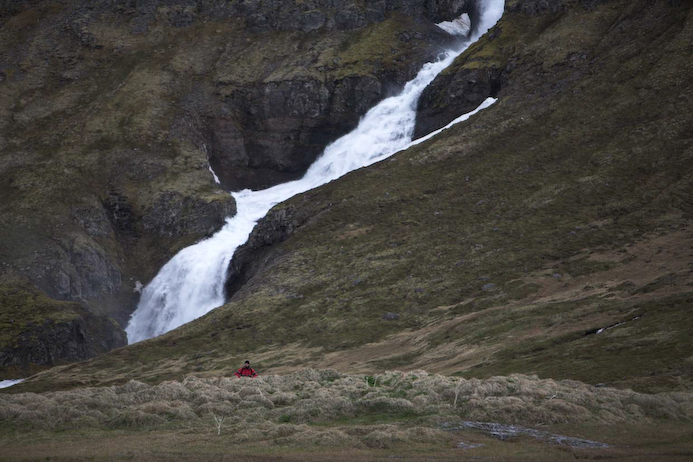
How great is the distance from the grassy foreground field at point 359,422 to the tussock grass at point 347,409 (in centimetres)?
6

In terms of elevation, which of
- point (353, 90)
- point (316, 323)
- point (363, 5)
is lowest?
point (316, 323)

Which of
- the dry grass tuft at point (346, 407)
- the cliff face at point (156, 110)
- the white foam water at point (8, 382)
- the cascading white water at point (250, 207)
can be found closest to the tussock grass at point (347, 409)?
the dry grass tuft at point (346, 407)

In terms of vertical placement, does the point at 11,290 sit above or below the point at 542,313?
above

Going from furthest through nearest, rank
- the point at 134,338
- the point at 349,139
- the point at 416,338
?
the point at 349,139, the point at 134,338, the point at 416,338

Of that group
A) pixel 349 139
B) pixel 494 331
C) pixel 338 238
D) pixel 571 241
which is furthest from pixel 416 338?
pixel 349 139

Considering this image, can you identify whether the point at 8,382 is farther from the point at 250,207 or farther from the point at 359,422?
the point at 359,422

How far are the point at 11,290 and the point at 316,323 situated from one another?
42952 millimetres

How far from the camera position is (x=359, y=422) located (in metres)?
31.0

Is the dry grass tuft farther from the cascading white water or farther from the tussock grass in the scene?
the cascading white water

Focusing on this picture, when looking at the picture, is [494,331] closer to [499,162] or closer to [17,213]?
[499,162]

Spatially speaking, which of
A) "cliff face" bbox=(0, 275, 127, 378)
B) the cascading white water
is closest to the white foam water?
"cliff face" bbox=(0, 275, 127, 378)

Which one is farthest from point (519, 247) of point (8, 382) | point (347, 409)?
point (8, 382)

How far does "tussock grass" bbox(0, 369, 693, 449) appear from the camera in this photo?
28.8m

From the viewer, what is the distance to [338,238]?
9281 cm
